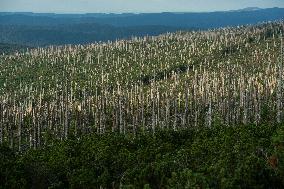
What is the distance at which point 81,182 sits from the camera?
3859 centimetres

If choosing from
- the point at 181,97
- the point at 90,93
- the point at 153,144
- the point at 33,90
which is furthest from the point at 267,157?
the point at 33,90

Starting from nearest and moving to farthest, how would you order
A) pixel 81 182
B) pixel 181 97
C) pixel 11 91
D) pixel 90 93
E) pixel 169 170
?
1. pixel 169 170
2. pixel 81 182
3. pixel 181 97
4. pixel 90 93
5. pixel 11 91

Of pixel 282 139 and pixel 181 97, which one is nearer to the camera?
pixel 282 139

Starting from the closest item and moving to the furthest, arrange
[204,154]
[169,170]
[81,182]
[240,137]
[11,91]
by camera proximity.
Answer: [169,170] → [81,182] → [204,154] → [240,137] → [11,91]

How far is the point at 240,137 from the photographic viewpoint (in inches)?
1858

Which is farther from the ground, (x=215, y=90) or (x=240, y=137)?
(x=240, y=137)

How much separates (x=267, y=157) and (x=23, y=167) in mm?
18710

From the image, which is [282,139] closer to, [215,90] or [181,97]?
[215,90]

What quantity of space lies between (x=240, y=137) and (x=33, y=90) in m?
147

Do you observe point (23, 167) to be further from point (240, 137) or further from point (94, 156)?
point (240, 137)

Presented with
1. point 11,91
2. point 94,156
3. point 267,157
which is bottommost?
point 11,91

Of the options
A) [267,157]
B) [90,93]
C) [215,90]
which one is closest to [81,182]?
[267,157]

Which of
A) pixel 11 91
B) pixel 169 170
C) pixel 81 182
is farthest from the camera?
pixel 11 91

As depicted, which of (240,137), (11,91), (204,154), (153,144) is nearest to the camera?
(204,154)
